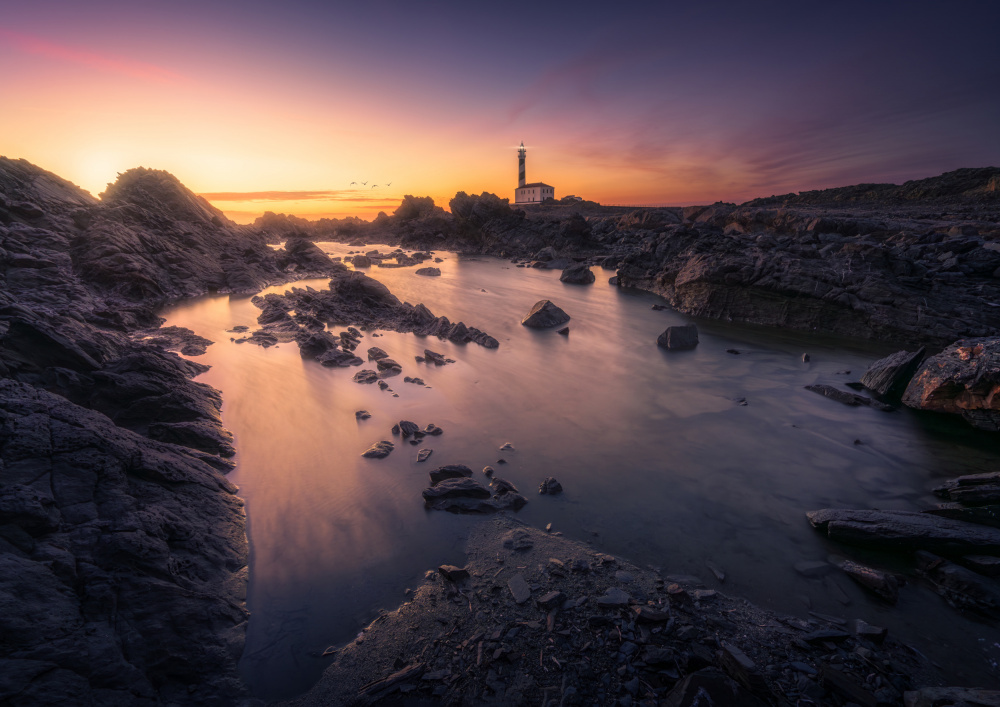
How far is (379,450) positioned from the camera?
858 cm

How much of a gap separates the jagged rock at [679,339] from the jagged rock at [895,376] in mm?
6213

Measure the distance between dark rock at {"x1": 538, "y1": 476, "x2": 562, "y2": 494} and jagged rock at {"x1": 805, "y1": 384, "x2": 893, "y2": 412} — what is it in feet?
32.5

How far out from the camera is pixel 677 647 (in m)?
4.16

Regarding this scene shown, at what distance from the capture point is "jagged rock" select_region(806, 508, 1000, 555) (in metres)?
5.66

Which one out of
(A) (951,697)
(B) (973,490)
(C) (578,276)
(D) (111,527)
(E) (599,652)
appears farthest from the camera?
(C) (578,276)

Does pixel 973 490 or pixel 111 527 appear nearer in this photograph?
pixel 111 527

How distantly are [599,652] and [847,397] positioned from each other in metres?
11.8

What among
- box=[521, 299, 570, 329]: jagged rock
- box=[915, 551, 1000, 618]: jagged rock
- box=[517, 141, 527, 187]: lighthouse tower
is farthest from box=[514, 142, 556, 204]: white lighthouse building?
box=[915, 551, 1000, 618]: jagged rock

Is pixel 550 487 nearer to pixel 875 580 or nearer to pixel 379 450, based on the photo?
pixel 379 450

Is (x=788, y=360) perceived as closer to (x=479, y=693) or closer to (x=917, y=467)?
(x=917, y=467)

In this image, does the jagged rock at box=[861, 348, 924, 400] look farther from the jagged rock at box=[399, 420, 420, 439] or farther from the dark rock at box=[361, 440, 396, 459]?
the dark rock at box=[361, 440, 396, 459]

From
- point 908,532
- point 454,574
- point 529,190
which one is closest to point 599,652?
point 454,574

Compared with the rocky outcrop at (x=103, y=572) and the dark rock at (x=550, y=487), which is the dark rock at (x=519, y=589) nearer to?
the dark rock at (x=550, y=487)

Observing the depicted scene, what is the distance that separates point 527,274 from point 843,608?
3769cm
